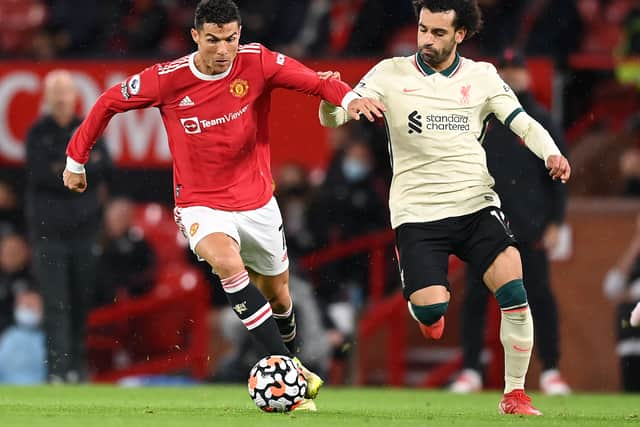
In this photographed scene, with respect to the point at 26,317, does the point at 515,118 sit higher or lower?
higher

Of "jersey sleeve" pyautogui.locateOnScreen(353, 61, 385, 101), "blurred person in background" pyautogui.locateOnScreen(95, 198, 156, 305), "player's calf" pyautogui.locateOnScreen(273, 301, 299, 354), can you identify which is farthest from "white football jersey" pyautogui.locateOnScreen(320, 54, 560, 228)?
"blurred person in background" pyautogui.locateOnScreen(95, 198, 156, 305)

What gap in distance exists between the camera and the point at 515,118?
8805 millimetres

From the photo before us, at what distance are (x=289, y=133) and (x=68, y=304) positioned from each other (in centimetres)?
333

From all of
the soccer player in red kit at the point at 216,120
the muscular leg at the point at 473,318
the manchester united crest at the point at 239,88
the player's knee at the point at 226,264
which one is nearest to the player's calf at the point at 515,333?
the soccer player in red kit at the point at 216,120

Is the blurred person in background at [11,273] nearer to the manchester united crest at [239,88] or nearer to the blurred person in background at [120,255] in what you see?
the blurred person in background at [120,255]

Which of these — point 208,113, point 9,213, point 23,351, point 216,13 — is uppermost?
point 216,13

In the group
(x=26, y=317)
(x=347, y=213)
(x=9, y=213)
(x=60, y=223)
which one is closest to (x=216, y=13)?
(x=60, y=223)

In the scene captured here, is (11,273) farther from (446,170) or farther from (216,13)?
(446,170)

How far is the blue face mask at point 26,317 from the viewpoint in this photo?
530 inches

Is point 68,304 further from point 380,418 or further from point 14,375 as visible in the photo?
point 380,418

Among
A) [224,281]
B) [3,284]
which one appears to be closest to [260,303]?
[224,281]

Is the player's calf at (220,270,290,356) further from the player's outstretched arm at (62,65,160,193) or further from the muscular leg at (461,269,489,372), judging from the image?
the muscular leg at (461,269,489,372)

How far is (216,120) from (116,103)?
0.57 m

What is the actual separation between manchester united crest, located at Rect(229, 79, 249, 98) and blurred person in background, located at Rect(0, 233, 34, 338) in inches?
217
